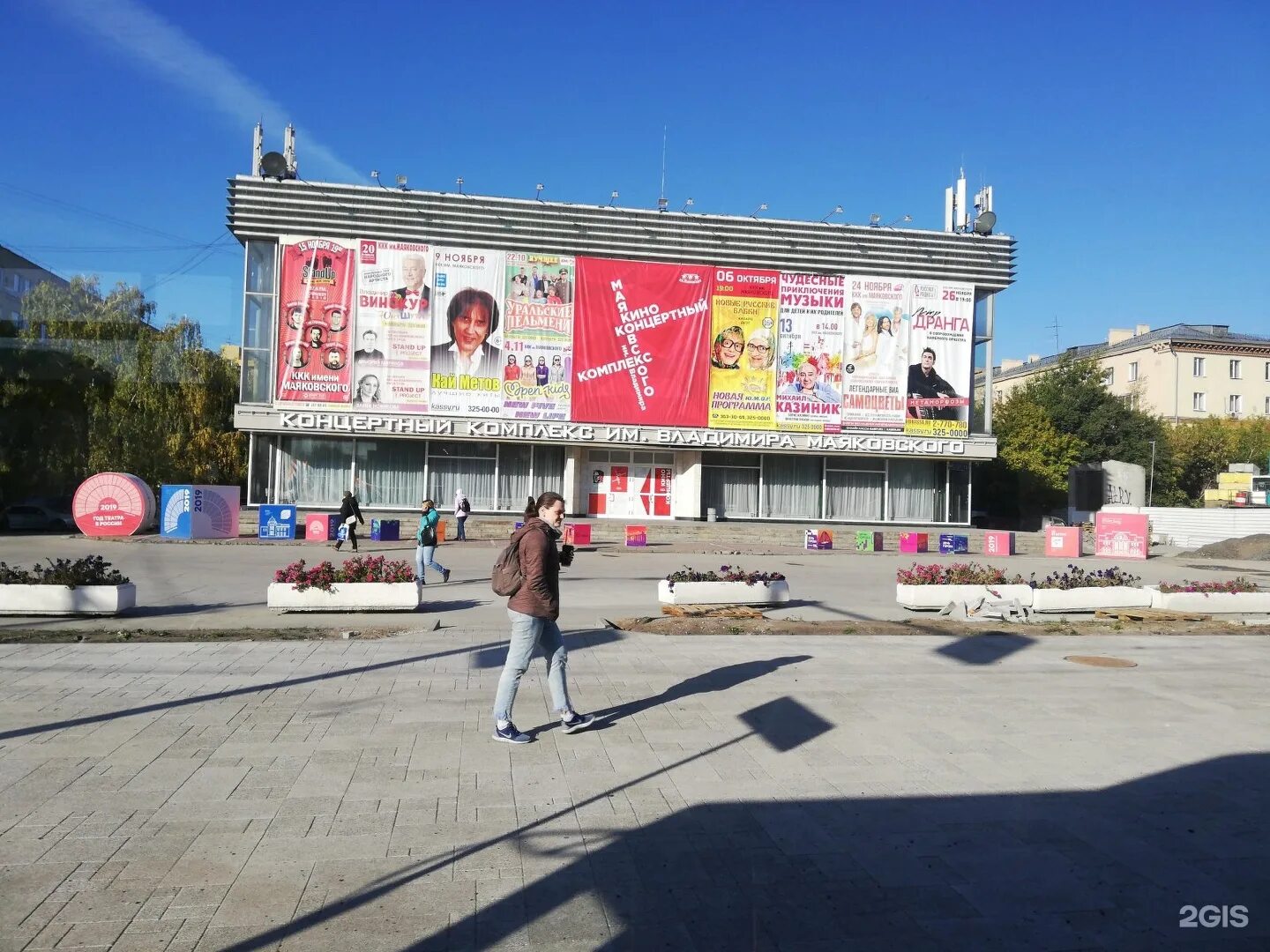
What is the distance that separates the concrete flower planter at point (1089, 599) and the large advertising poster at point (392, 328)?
2369cm

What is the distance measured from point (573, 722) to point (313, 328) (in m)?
29.3

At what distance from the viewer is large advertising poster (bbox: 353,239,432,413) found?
1331 inches

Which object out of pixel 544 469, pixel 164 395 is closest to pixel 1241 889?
pixel 544 469

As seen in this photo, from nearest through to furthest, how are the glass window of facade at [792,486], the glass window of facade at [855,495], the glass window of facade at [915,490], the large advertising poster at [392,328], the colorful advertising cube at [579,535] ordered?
1. the colorful advertising cube at [579,535]
2. the large advertising poster at [392,328]
3. the glass window of facade at [792,486]
4. the glass window of facade at [855,495]
5. the glass window of facade at [915,490]

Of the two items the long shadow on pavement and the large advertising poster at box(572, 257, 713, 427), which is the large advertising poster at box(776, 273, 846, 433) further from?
the long shadow on pavement

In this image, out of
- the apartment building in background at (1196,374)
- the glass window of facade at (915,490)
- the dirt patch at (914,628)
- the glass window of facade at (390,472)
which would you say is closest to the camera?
Result: the dirt patch at (914,628)

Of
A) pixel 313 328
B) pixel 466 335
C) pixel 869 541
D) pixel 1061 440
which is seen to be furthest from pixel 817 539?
pixel 1061 440

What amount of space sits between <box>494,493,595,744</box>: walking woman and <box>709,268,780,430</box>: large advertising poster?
2885 centimetres

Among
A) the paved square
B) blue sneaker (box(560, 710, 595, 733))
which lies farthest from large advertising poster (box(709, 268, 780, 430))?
blue sneaker (box(560, 710, 595, 733))

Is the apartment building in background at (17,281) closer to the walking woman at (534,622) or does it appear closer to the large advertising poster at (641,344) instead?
the large advertising poster at (641,344)

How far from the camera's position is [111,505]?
28.3 m

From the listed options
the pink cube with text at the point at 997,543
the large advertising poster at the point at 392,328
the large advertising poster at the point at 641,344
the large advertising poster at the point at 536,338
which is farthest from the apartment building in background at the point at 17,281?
the pink cube with text at the point at 997,543

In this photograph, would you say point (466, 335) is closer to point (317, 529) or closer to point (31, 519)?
point (317, 529)

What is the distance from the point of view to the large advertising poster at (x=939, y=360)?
37125 mm
